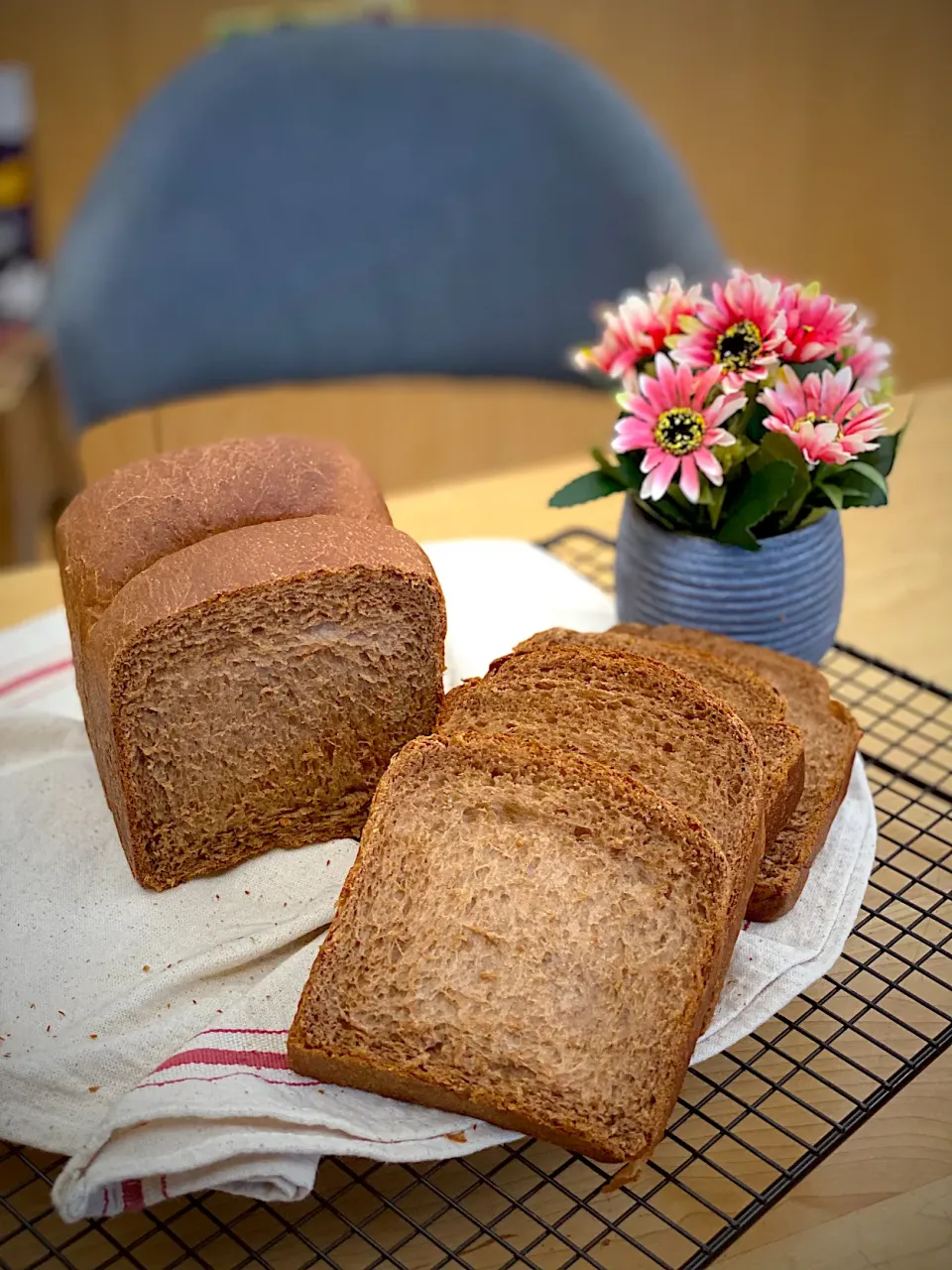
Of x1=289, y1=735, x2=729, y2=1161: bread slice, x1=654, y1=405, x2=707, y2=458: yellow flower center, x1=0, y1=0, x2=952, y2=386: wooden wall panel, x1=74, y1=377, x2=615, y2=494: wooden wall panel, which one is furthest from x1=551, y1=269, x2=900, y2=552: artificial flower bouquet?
x1=0, y1=0, x2=952, y2=386: wooden wall panel

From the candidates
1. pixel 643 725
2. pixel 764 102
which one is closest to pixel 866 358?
pixel 643 725

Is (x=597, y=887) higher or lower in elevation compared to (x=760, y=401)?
lower

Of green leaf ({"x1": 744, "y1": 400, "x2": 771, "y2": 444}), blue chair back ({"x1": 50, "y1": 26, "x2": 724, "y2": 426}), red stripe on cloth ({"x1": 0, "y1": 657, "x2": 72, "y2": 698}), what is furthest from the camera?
blue chair back ({"x1": 50, "y1": 26, "x2": 724, "y2": 426})

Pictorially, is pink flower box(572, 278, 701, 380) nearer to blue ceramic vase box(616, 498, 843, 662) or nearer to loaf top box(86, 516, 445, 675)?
blue ceramic vase box(616, 498, 843, 662)

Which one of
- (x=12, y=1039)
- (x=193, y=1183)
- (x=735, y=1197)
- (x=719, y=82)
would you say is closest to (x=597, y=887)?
(x=735, y=1197)

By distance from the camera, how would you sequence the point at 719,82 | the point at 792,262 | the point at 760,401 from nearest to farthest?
1. the point at 760,401
2. the point at 719,82
3. the point at 792,262

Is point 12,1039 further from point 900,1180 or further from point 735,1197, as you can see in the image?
point 900,1180
